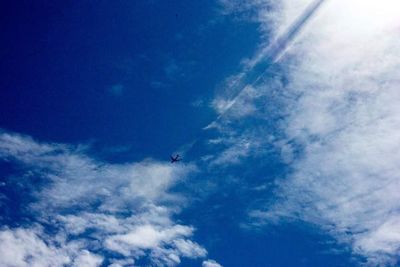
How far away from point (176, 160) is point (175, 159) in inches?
7.2

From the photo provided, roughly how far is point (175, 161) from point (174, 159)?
38cm

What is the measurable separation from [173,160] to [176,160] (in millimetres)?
374

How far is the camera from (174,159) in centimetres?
2900

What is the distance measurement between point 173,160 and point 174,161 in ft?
0.77

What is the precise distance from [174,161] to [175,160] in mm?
300

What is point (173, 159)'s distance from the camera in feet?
95.2

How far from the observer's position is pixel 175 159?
2897 centimetres

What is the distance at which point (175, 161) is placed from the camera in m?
29.2

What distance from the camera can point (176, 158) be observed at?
28.9m

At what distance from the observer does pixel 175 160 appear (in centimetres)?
2903

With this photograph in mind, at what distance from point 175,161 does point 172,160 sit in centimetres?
40

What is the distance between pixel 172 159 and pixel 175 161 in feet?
1.55

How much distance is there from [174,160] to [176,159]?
298 millimetres

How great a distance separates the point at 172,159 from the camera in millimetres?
29062
